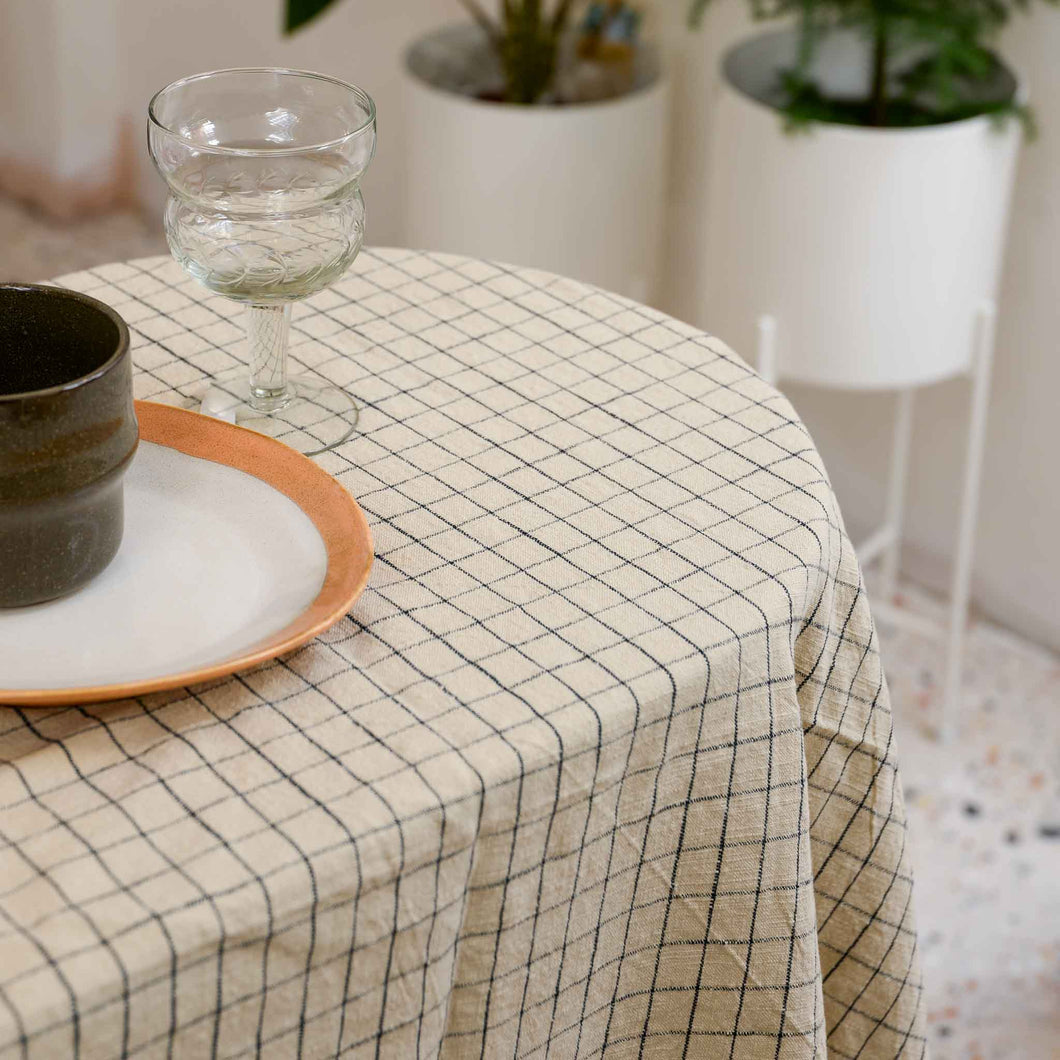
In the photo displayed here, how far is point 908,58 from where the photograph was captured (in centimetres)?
176

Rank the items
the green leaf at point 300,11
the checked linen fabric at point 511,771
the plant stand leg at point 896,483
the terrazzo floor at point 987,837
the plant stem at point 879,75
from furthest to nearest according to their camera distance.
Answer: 1. the plant stand leg at point 896,483
2. the green leaf at point 300,11
3. the plant stem at point 879,75
4. the terrazzo floor at point 987,837
5. the checked linen fabric at point 511,771

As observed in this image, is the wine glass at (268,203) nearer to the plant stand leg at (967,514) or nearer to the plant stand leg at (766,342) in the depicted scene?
the plant stand leg at (766,342)

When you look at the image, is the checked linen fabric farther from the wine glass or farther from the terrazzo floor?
the terrazzo floor

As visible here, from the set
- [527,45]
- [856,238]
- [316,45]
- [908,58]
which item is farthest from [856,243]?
[316,45]

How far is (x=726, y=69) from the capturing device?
1714 mm

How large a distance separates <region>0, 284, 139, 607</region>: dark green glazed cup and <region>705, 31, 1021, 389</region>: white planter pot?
1.04 m

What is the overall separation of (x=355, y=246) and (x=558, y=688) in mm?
311

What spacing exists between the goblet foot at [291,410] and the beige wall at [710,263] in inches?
47.9

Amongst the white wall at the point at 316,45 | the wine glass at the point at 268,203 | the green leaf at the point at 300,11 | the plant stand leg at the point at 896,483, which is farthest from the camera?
the white wall at the point at 316,45

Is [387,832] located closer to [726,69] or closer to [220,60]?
[726,69]

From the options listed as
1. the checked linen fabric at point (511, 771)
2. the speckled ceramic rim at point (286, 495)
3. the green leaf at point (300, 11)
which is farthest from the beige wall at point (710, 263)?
the speckled ceramic rim at point (286, 495)

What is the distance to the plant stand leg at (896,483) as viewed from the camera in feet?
6.16

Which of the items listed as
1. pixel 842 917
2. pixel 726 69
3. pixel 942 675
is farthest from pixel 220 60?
pixel 842 917

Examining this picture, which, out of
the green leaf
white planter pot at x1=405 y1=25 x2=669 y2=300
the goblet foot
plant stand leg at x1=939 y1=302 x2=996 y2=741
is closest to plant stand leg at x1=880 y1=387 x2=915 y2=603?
plant stand leg at x1=939 y1=302 x2=996 y2=741
